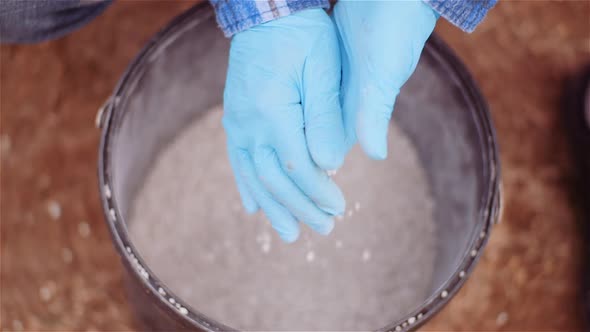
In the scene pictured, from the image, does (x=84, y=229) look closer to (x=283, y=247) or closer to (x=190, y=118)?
(x=190, y=118)

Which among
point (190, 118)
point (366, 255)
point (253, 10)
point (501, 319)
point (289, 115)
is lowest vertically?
point (501, 319)

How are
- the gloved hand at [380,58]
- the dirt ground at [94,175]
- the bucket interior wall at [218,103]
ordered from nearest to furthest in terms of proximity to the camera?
the gloved hand at [380,58], the bucket interior wall at [218,103], the dirt ground at [94,175]

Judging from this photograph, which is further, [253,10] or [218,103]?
[218,103]

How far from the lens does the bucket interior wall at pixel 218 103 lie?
0.99m

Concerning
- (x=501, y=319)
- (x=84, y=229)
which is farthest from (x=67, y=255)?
(x=501, y=319)

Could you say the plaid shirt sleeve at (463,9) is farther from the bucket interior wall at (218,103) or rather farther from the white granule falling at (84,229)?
the white granule falling at (84,229)

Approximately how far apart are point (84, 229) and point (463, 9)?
86 centimetres

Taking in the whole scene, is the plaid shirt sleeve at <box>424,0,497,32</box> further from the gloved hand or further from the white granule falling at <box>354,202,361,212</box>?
the white granule falling at <box>354,202,361,212</box>

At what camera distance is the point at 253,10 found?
902mm

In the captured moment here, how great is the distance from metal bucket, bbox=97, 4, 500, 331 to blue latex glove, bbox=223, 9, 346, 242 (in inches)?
6.5

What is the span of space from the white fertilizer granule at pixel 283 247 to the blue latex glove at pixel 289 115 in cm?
20

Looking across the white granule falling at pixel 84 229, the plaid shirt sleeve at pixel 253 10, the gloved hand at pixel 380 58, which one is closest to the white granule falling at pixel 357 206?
the gloved hand at pixel 380 58

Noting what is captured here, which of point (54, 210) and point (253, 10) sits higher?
point (253, 10)

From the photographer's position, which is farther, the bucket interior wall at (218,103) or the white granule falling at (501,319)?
the white granule falling at (501,319)
